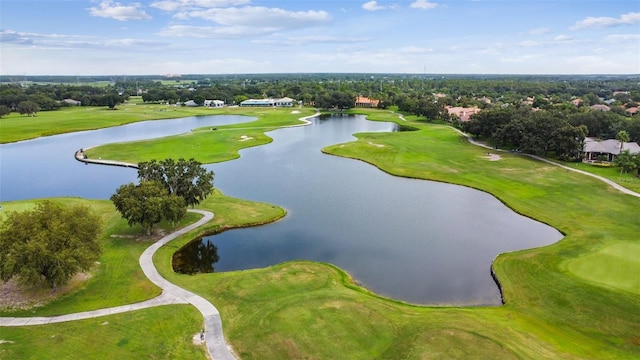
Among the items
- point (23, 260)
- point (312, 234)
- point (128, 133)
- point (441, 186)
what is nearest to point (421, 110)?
point (441, 186)

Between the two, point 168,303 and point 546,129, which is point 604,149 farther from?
point 168,303

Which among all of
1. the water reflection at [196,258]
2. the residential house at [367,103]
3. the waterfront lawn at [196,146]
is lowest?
the water reflection at [196,258]

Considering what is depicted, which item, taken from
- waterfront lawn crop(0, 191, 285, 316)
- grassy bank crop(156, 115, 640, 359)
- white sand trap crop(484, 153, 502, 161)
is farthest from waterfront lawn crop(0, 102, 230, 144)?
white sand trap crop(484, 153, 502, 161)

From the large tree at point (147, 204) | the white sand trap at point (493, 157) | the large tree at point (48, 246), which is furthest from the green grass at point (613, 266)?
the large tree at point (48, 246)

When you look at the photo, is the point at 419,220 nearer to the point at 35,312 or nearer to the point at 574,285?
the point at 574,285

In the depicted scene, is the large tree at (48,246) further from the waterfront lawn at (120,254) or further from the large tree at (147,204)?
the large tree at (147,204)

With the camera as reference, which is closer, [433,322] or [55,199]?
[433,322]
